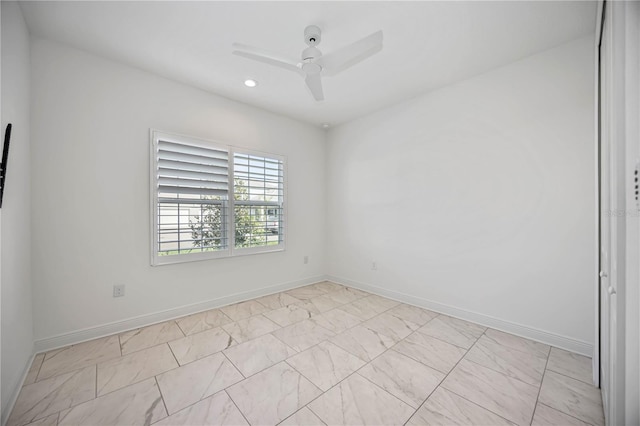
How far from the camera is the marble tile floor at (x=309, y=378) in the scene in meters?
1.55

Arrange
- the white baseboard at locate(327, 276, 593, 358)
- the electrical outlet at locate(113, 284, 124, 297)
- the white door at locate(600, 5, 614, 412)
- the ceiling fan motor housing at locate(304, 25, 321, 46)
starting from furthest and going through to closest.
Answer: the electrical outlet at locate(113, 284, 124, 297) → the white baseboard at locate(327, 276, 593, 358) → the ceiling fan motor housing at locate(304, 25, 321, 46) → the white door at locate(600, 5, 614, 412)

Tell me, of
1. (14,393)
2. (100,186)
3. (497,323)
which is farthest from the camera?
(497,323)

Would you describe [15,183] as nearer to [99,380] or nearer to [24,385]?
[24,385]

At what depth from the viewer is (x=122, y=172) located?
104 inches

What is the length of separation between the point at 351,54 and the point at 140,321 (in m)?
3.18

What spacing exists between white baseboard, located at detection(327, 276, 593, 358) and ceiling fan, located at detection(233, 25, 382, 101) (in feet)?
9.08

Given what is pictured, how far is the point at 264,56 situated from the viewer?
192 cm

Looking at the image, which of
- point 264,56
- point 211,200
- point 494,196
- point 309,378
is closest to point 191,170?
point 211,200

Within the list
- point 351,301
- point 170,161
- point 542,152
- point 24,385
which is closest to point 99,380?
point 24,385

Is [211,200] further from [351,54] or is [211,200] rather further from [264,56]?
[351,54]

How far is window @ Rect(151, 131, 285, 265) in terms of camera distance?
2.86 meters

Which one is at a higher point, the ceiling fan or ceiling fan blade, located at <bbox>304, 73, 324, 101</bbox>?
the ceiling fan

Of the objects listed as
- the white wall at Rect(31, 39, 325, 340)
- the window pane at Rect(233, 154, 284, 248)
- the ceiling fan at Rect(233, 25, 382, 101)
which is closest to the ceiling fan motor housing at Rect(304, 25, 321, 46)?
the ceiling fan at Rect(233, 25, 382, 101)

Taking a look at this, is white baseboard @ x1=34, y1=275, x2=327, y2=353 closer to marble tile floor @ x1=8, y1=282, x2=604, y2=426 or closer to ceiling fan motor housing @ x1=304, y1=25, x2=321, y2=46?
marble tile floor @ x1=8, y1=282, x2=604, y2=426
